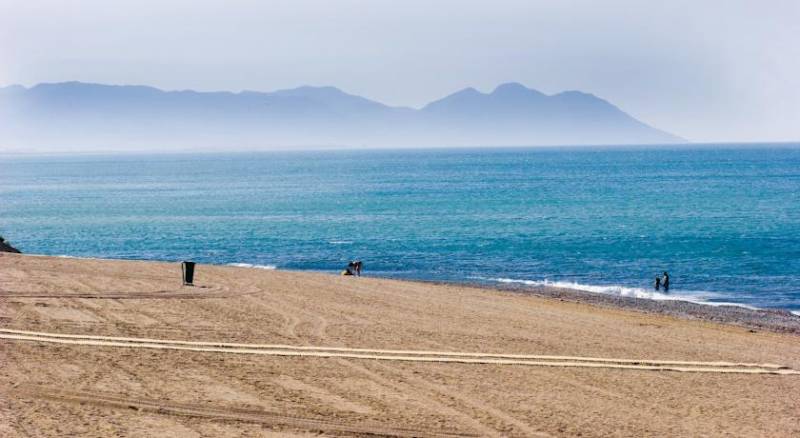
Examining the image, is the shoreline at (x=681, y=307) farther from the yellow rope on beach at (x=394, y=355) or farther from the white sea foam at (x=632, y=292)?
the yellow rope on beach at (x=394, y=355)

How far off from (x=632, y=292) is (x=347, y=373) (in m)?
26.8

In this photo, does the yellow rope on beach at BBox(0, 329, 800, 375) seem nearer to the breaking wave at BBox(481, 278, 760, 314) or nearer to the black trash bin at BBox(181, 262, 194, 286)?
the black trash bin at BBox(181, 262, 194, 286)

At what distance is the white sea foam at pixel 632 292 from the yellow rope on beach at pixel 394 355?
18.4 metres

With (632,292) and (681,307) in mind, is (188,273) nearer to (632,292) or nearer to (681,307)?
(681,307)

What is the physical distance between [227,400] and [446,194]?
4133 inches

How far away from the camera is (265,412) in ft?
53.1

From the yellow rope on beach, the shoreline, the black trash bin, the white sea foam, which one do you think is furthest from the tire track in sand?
the white sea foam

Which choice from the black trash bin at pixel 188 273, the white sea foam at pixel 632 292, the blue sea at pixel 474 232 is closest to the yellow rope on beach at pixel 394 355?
the black trash bin at pixel 188 273

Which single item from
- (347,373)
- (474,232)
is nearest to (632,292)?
(347,373)

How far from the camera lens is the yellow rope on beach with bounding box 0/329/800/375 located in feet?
68.6

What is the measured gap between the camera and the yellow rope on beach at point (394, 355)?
20922 millimetres

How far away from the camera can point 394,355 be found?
2127 cm

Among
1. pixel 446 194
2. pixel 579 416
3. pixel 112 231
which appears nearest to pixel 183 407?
pixel 579 416

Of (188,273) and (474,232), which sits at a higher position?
(188,273)
